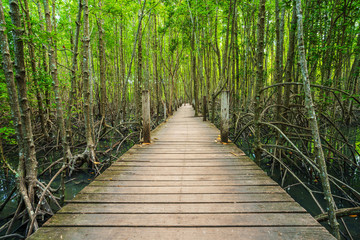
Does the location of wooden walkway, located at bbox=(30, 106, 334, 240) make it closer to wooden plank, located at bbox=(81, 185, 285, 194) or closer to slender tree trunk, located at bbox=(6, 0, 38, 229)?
wooden plank, located at bbox=(81, 185, 285, 194)

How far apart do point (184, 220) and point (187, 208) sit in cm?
18

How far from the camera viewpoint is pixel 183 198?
78.7 inches

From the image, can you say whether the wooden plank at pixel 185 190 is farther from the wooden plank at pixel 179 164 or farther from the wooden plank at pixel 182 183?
the wooden plank at pixel 179 164

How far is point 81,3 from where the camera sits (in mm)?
3225

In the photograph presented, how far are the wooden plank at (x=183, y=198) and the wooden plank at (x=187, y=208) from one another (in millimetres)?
73

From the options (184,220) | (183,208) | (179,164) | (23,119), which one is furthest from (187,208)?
(23,119)

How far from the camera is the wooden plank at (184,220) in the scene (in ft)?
5.14

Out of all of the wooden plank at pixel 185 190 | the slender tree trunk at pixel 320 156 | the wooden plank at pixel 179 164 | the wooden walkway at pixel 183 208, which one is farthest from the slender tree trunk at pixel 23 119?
the slender tree trunk at pixel 320 156

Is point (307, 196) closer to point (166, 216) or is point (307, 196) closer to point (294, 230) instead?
point (294, 230)

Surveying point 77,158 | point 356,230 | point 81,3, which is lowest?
point 356,230

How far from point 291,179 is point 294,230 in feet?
12.4

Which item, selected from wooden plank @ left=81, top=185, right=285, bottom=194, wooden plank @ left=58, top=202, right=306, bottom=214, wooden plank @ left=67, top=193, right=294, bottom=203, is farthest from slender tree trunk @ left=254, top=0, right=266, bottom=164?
wooden plank @ left=58, top=202, right=306, bottom=214

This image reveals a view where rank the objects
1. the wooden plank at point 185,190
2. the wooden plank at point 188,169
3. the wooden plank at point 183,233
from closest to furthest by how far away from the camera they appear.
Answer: the wooden plank at point 183,233, the wooden plank at point 185,190, the wooden plank at point 188,169

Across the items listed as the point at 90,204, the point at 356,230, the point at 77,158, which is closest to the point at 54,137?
the point at 77,158
